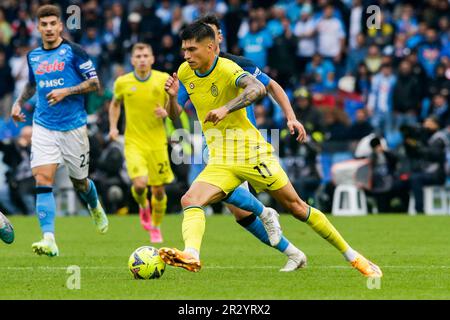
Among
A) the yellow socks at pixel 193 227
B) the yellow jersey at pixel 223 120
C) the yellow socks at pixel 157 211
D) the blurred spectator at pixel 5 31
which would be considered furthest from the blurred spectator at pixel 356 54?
the yellow socks at pixel 193 227

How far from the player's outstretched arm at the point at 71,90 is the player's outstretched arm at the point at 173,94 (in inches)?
91.9

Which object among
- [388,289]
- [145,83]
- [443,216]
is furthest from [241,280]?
[443,216]

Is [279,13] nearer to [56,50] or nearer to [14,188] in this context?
[14,188]

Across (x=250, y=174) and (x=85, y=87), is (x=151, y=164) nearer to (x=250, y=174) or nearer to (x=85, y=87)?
(x=85, y=87)

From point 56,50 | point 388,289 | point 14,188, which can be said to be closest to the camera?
point 388,289

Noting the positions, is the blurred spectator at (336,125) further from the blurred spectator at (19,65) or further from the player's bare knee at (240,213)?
the player's bare knee at (240,213)

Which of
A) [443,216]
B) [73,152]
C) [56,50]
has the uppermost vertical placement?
[56,50]

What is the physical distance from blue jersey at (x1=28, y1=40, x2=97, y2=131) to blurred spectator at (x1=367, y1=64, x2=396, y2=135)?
12192 mm

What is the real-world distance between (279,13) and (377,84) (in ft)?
11.1

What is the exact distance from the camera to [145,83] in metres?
17.0

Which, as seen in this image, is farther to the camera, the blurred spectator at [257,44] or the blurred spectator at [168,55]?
the blurred spectator at [257,44]

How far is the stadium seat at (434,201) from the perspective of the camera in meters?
23.4

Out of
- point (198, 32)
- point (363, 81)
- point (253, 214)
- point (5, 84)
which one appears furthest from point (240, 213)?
point (5, 84)

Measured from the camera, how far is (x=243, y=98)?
10.3 meters
